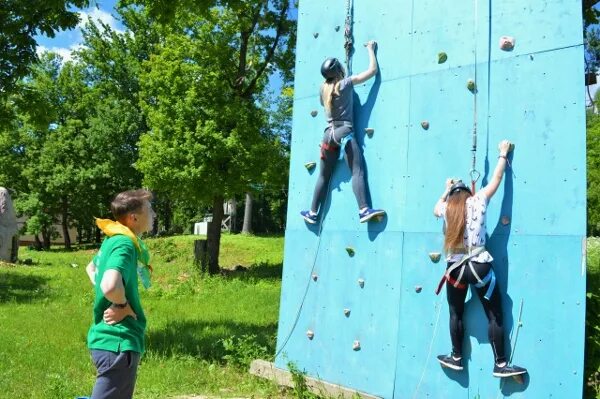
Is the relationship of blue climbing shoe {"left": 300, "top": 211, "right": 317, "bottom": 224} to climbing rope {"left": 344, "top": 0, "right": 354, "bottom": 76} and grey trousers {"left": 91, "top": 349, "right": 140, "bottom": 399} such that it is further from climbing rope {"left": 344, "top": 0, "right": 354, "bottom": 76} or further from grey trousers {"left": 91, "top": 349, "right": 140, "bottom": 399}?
grey trousers {"left": 91, "top": 349, "right": 140, "bottom": 399}

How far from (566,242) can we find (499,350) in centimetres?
97

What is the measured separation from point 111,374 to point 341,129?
3205 mm

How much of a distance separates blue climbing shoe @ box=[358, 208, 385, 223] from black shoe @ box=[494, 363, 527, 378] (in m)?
1.70

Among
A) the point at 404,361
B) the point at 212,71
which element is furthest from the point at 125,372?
the point at 212,71

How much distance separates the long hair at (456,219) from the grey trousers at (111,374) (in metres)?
2.58

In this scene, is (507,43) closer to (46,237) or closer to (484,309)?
(484,309)

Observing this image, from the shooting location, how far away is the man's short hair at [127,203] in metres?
4.05

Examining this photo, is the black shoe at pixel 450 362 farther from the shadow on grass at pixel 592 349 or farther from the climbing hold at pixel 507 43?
the climbing hold at pixel 507 43

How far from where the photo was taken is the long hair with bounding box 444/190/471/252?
459cm

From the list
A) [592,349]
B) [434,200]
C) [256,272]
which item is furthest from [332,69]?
[256,272]

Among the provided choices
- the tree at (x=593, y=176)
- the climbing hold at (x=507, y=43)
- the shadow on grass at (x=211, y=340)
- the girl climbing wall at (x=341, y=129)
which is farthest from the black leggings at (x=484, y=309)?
the tree at (x=593, y=176)

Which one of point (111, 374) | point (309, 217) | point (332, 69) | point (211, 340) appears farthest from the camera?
point (211, 340)

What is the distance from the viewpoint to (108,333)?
12.5 ft

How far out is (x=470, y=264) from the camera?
4.55 meters
